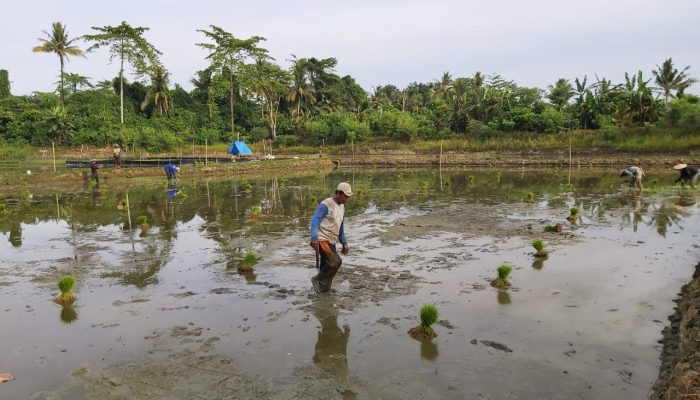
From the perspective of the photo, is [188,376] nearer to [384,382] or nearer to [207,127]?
[384,382]

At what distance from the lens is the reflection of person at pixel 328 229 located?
6664 mm

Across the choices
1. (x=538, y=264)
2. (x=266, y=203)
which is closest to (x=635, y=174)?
(x=538, y=264)

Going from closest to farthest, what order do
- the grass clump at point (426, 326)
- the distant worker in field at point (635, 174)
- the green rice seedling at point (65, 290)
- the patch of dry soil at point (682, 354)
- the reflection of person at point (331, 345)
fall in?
the patch of dry soil at point (682, 354)
the reflection of person at point (331, 345)
the grass clump at point (426, 326)
the green rice seedling at point (65, 290)
the distant worker in field at point (635, 174)

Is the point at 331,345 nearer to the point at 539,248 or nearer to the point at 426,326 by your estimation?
the point at 426,326

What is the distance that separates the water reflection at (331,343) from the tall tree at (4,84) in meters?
60.1

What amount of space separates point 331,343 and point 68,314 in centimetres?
411

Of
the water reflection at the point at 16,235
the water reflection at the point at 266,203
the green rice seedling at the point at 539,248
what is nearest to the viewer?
the green rice seedling at the point at 539,248

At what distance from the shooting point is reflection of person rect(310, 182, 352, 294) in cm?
666

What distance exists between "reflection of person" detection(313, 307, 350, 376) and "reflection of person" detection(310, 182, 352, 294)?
72 cm

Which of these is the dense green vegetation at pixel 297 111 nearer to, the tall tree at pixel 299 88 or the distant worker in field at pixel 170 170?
the tall tree at pixel 299 88

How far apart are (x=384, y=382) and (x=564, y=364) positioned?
201cm

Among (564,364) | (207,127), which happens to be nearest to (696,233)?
(564,364)

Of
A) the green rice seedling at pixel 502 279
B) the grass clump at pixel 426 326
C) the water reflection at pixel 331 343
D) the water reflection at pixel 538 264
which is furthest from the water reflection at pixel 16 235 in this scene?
the water reflection at pixel 538 264

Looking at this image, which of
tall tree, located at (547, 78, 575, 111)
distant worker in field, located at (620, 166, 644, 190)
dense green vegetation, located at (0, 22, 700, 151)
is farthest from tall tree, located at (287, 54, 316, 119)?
distant worker in field, located at (620, 166, 644, 190)
